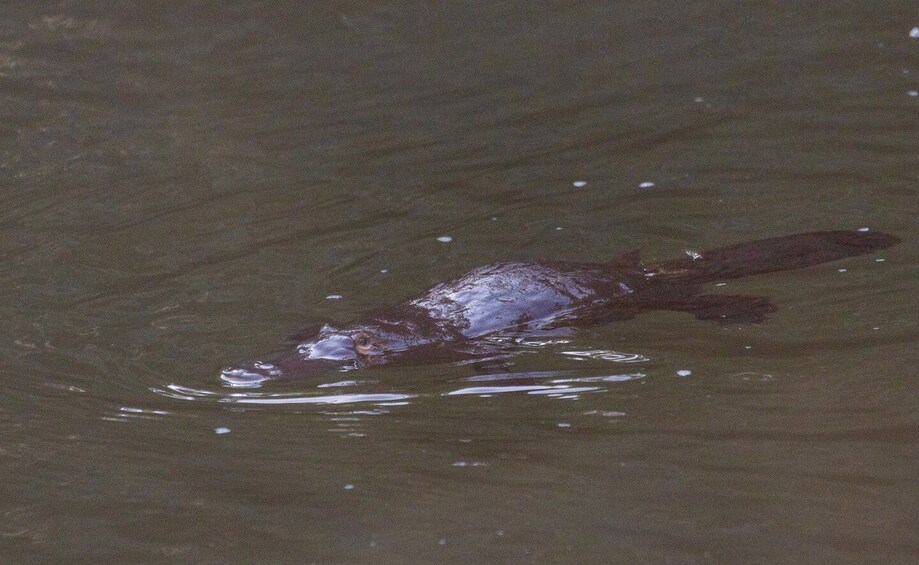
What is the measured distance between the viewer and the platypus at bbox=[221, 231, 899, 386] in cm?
468

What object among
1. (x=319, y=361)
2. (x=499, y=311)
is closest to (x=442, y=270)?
(x=499, y=311)

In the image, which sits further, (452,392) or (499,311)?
(499,311)

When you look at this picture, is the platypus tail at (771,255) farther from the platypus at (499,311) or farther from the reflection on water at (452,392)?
the reflection on water at (452,392)

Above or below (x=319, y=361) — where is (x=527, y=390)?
below

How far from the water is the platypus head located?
0.07m

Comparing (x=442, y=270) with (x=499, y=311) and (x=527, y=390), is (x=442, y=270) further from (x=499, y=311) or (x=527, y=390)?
(x=527, y=390)

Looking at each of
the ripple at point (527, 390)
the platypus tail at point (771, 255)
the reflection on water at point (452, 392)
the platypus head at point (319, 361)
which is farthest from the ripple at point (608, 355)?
the platypus head at point (319, 361)

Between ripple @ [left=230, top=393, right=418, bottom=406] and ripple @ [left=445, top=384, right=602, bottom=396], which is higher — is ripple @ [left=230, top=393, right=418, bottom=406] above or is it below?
above

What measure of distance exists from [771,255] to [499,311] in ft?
4.86

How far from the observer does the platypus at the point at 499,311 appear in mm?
4684

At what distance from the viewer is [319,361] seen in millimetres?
4680

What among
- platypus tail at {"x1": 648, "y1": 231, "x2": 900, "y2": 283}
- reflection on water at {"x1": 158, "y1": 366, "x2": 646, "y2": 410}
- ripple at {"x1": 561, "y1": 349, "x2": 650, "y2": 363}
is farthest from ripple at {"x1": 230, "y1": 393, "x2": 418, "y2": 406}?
platypus tail at {"x1": 648, "y1": 231, "x2": 900, "y2": 283}

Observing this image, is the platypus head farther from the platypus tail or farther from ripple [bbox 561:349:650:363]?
the platypus tail

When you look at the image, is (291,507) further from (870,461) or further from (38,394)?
(870,461)
